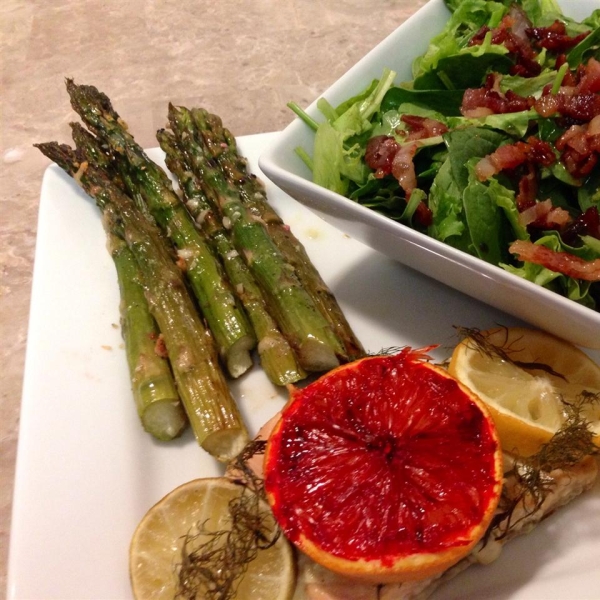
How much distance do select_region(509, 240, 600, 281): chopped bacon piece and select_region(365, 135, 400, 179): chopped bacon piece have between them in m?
0.54

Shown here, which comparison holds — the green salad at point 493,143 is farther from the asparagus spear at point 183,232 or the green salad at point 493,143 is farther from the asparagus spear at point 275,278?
the asparagus spear at point 183,232

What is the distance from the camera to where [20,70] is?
3.96 m

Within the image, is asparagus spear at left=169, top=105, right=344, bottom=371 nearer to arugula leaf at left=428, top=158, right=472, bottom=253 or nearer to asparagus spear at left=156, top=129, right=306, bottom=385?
asparagus spear at left=156, top=129, right=306, bottom=385

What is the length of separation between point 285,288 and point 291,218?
0.56 metres

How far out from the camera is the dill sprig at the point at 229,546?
5.14 feet

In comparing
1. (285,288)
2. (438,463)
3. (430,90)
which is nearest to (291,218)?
(285,288)

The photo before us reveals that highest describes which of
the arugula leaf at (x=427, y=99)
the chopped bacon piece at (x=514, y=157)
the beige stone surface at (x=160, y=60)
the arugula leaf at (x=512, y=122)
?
the beige stone surface at (x=160, y=60)

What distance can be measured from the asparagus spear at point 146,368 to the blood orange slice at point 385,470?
50 cm

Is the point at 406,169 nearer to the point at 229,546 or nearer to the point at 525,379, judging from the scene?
the point at 525,379

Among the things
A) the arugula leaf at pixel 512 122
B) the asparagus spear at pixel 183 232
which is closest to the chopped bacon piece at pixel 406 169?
the arugula leaf at pixel 512 122

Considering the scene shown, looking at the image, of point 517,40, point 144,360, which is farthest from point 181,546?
point 517,40

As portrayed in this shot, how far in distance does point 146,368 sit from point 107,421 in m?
0.22

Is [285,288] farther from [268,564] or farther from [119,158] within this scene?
[119,158]

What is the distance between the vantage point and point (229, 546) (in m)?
1.62
